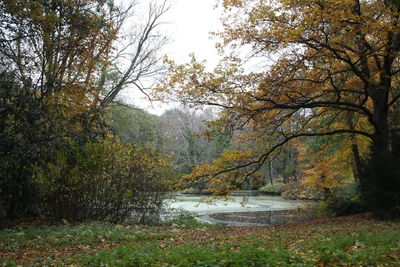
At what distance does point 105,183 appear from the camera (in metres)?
12.1

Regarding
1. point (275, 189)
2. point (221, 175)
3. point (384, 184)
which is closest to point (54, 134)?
point (221, 175)

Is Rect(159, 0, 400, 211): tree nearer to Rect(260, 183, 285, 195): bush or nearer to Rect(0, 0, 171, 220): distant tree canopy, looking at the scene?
Rect(0, 0, 171, 220): distant tree canopy

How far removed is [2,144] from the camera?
Result: 778 cm

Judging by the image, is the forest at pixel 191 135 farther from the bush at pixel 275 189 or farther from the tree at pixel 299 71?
the bush at pixel 275 189

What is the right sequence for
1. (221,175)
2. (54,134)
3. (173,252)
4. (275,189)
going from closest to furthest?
(173,252), (54,134), (221,175), (275,189)

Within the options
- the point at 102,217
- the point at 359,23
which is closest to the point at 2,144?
the point at 102,217

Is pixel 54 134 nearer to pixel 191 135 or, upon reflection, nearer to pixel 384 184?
pixel 191 135

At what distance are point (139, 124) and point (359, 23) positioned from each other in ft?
104

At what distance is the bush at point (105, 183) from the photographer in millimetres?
11031

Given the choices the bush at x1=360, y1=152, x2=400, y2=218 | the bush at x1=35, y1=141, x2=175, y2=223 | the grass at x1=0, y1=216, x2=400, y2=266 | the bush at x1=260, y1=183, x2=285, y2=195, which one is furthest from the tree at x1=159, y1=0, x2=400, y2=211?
the bush at x1=260, y1=183, x2=285, y2=195

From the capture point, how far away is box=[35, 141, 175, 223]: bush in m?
11.0

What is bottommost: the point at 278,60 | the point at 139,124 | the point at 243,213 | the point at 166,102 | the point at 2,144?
the point at 243,213

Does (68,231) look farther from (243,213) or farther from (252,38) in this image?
(243,213)

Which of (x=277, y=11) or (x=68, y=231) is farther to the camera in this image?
(x=277, y=11)
